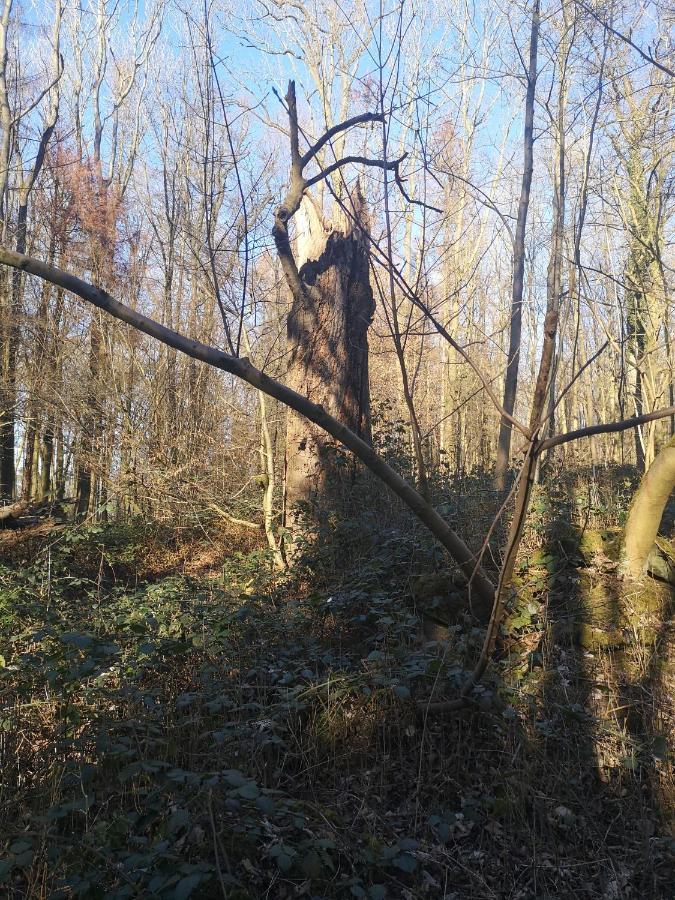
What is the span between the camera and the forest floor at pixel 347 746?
251 cm

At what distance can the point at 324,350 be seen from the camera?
763 cm

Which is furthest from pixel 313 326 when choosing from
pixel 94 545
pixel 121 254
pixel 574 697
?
pixel 121 254

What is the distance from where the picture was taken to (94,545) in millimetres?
8297

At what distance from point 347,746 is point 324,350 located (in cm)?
500

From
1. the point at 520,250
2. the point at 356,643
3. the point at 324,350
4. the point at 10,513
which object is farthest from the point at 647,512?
the point at 10,513

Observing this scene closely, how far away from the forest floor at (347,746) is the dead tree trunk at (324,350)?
86.8 inches

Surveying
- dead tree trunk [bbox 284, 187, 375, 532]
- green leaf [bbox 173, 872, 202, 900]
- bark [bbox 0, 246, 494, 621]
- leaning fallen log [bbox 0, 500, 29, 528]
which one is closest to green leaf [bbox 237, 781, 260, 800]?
green leaf [bbox 173, 872, 202, 900]

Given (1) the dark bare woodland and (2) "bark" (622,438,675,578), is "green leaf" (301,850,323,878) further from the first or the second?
(2) "bark" (622,438,675,578)

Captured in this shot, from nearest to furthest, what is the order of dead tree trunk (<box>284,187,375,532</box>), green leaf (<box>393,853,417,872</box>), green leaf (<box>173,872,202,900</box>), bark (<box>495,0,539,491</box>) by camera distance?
1. green leaf (<box>173,872,202,900</box>)
2. green leaf (<box>393,853,417,872</box>)
3. dead tree trunk (<box>284,187,375,532</box>)
4. bark (<box>495,0,539,491</box>)

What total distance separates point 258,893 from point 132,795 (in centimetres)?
72

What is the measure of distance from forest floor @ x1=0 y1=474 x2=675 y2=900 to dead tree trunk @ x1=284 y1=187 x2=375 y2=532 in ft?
7.23

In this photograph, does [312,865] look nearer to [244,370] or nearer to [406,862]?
[406,862]

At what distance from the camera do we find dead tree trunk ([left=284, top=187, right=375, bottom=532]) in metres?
7.33

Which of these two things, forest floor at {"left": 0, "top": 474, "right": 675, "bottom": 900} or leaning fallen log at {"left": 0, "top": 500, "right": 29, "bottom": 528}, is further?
leaning fallen log at {"left": 0, "top": 500, "right": 29, "bottom": 528}
